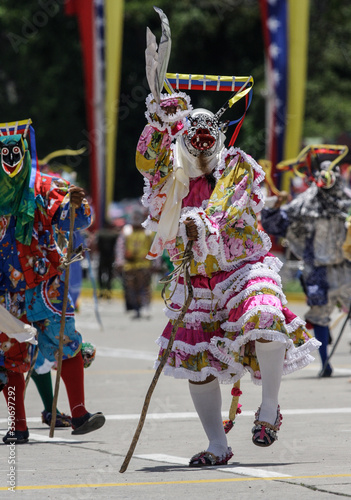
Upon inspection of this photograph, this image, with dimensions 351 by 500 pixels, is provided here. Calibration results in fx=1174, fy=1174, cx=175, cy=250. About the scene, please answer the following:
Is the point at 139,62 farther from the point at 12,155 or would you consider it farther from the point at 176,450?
the point at 176,450

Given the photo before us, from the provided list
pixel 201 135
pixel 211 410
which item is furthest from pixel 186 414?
pixel 201 135

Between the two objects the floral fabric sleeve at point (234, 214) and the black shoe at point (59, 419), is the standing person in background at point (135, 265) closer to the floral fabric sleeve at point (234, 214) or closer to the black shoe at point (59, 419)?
the black shoe at point (59, 419)

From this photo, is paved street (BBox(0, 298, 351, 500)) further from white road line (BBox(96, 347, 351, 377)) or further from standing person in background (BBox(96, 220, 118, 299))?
standing person in background (BBox(96, 220, 118, 299))

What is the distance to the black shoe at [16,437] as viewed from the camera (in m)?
7.39

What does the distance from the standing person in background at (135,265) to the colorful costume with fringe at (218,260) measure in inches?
519

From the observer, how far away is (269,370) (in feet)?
20.7

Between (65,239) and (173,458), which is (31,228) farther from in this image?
(173,458)

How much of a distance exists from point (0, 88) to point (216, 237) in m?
36.9

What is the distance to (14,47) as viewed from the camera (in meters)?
40.6

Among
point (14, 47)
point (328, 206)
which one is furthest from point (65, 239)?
point (14, 47)

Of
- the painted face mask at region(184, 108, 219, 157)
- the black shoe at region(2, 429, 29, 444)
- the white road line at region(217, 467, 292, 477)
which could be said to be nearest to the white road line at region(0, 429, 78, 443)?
the black shoe at region(2, 429, 29, 444)

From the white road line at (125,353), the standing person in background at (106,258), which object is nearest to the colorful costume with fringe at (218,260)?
the white road line at (125,353)

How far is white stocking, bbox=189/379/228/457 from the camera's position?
643 cm

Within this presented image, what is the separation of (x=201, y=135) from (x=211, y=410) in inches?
60.3
